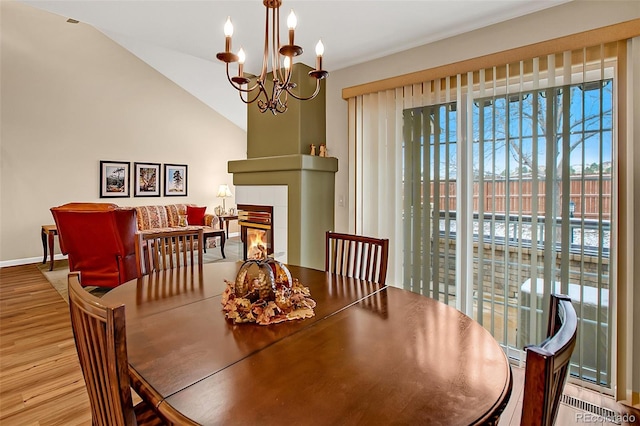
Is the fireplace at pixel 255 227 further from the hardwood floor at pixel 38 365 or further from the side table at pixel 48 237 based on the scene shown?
the side table at pixel 48 237

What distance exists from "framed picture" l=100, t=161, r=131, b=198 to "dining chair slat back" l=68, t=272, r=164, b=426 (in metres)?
6.29

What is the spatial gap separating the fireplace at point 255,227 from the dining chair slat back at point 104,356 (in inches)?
97.9

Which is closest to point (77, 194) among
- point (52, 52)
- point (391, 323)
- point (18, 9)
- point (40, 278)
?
point (40, 278)

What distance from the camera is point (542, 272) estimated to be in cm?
223

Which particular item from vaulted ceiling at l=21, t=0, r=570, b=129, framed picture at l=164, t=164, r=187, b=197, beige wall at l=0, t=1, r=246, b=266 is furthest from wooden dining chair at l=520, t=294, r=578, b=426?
framed picture at l=164, t=164, r=187, b=197

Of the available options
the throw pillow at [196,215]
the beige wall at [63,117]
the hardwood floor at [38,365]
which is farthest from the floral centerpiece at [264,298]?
the beige wall at [63,117]

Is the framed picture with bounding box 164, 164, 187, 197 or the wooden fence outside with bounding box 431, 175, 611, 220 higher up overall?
the framed picture with bounding box 164, 164, 187, 197

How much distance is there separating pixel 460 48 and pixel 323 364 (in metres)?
2.59

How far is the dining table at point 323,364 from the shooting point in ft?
2.47

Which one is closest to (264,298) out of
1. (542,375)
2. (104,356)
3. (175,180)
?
(104,356)

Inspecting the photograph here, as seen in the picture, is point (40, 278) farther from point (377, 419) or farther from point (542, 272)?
point (542, 272)

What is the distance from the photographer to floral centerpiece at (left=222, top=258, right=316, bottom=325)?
1247 millimetres

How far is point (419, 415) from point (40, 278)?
571 centimetres

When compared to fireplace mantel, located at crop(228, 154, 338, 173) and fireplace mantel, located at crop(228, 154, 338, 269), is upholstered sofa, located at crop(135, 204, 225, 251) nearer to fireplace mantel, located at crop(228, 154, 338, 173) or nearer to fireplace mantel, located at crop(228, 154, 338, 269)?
fireplace mantel, located at crop(228, 154, 338, 173)
